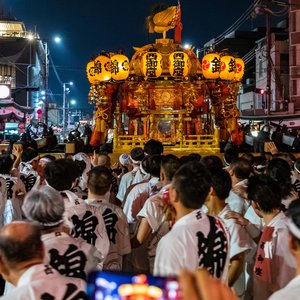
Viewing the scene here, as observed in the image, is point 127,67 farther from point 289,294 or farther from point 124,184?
point 289,294

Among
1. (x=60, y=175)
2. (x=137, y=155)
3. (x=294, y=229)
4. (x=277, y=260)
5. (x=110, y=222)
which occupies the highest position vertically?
(x=137, y=155)

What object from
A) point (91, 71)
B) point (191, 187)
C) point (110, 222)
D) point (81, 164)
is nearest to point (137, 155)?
point (81, 164)

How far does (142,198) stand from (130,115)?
50.0 feet

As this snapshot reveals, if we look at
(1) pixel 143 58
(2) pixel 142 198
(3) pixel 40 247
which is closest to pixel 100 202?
(2) pixel 142 198

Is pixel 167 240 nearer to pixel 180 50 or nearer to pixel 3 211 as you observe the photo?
pixel 3 211

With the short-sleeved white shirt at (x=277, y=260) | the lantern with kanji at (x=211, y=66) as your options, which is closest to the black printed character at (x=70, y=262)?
the short-sleeved white shirt at (x=277, y=260)

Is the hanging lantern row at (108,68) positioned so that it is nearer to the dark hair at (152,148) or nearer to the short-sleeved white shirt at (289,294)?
the dark hair at (152,148)

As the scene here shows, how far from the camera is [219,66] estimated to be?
60.5 ft

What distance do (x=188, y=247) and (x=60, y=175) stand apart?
5.75 ft

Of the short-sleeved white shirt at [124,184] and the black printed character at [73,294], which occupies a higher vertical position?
the short-sleeved white shirt at [124,184]

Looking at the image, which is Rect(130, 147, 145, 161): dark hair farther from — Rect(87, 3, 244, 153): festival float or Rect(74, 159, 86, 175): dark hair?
Rect(87, 3, 244, 153): festival float

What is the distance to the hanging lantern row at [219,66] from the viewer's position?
1841cm

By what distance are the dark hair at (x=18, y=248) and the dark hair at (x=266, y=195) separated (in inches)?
90.3

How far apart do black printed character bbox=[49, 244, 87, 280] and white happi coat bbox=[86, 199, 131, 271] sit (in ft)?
4.26
